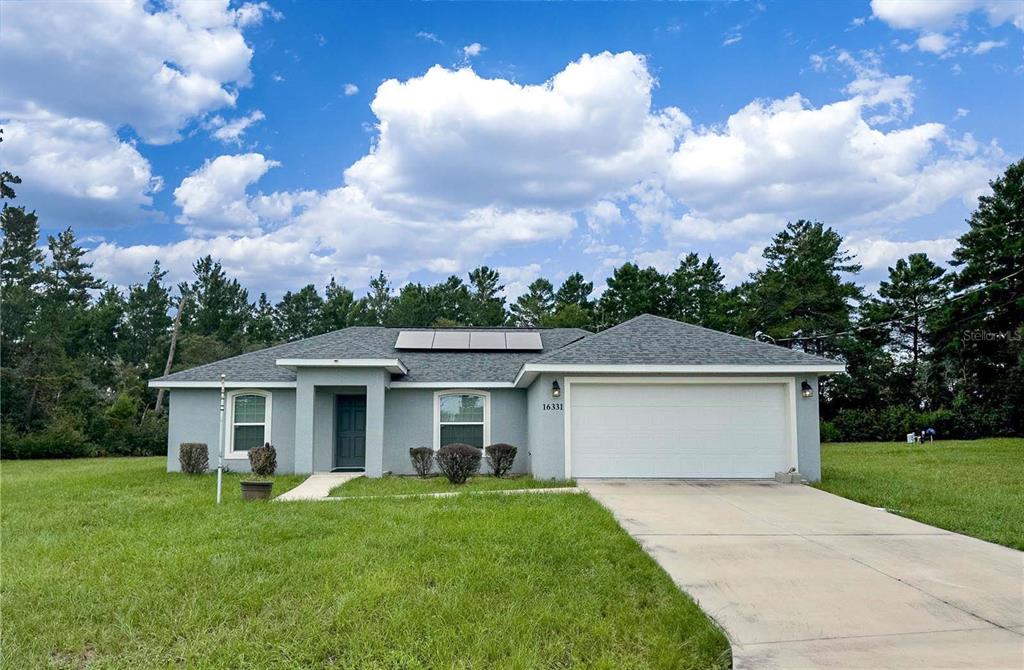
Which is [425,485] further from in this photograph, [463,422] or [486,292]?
[486,292]

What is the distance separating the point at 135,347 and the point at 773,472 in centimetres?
4206

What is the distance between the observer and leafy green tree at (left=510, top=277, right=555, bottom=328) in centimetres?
4406

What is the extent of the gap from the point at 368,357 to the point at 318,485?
3.00m

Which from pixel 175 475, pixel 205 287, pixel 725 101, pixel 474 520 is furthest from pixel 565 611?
pixel 205 287

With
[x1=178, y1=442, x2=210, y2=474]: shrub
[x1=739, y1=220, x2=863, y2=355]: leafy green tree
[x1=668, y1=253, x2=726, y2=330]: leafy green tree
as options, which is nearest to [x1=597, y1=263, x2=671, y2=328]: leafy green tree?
[x1=668, y1=253, x2=726, y2=330]: leafy green tree

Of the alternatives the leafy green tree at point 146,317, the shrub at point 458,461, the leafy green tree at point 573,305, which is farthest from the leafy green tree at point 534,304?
the shrub at point 458,461

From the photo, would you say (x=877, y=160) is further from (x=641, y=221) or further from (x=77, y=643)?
(x=77, y=643)

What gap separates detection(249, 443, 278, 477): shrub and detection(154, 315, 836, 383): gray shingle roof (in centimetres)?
189

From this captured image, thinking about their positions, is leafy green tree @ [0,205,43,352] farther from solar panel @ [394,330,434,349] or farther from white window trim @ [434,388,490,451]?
white window trim @ [434,388,490,451]

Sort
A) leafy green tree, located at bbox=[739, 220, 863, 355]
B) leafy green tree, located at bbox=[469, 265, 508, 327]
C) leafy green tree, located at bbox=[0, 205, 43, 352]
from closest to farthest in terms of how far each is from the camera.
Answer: leafy green tree, located at bbox=[0, 205, 43, 352] < leafy green tree, located at bbox=[739, 220, 863, 355] < leafy green tree, located at bbox=[469, 265, 508, 327]

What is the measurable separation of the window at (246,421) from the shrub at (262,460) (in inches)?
48.1

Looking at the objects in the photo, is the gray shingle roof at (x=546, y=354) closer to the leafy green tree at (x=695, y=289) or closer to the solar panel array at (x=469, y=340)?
the solar panel array at (x=469, y=340)

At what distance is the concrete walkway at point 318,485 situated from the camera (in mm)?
10600

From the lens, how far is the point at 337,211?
20.0 metres
